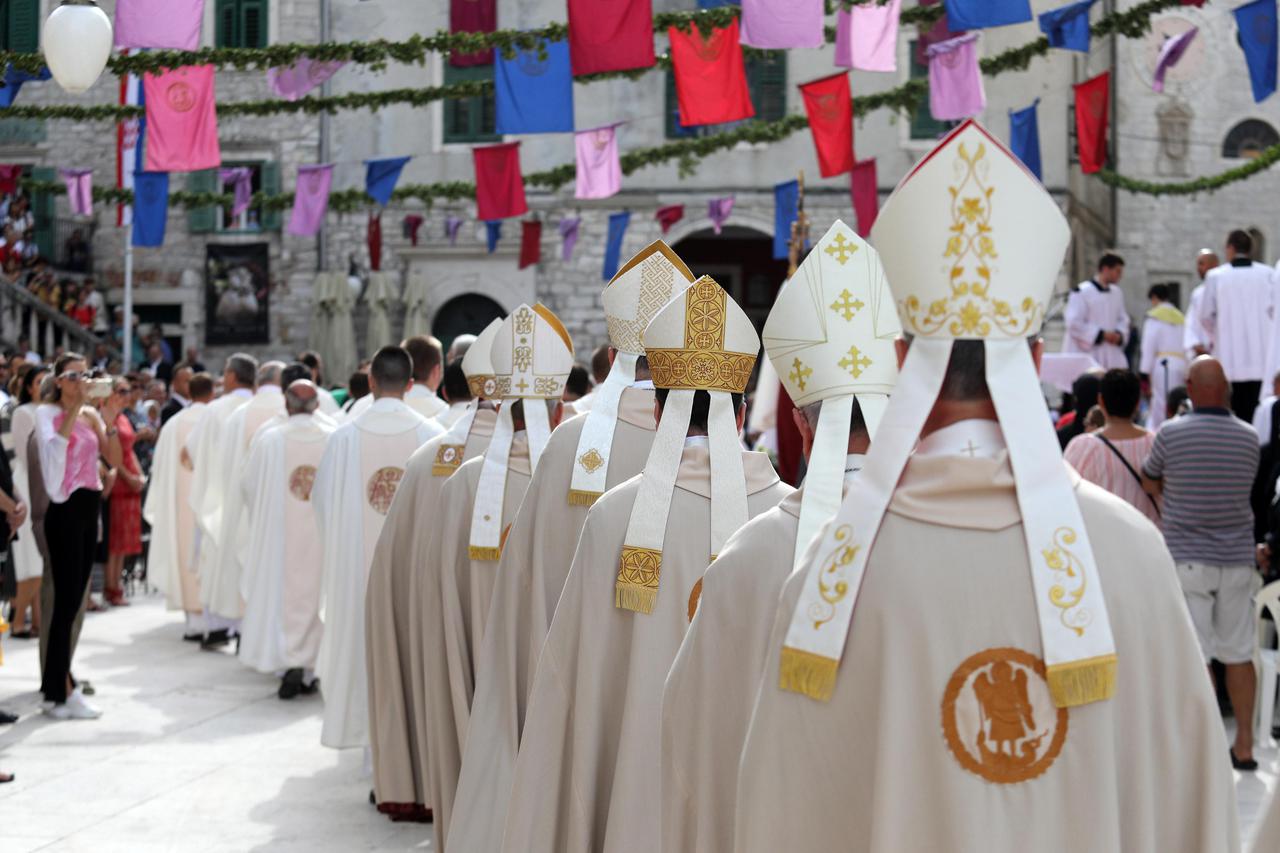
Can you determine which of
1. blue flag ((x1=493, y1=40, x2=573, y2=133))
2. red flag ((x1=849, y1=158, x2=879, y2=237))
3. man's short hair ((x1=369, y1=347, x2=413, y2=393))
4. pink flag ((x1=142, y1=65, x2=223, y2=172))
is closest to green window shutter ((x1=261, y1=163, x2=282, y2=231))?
red flag ((x1=849, y1=158, x2=879, y2=237))

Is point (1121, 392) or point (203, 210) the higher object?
point (203, 210)

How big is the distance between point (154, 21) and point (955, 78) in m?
7.10

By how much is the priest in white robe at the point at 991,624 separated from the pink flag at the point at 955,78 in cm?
1240

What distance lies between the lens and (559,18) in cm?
2830

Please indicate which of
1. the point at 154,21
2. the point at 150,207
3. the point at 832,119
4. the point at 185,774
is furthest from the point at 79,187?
the point at 185,774

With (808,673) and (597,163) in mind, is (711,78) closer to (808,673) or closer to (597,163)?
(597,163)

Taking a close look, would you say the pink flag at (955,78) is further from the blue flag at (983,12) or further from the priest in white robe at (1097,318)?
the blue flag at (983,12)

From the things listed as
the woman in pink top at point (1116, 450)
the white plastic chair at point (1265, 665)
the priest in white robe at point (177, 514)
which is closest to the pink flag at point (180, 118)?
the priest in white robe at point (177, 514)

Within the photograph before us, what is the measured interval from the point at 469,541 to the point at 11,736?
4.01 metres

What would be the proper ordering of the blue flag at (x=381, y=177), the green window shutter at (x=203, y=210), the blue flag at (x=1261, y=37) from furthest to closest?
→ the green window shutter at (x=203, y=210), the blue flag at (x=381, y=177), the blue flag at (x=1261, y=37)

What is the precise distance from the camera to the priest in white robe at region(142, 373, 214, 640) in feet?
43.8

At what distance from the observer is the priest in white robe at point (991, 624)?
2.63m

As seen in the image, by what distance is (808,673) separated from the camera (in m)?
2.77

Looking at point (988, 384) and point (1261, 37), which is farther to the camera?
point (1261, 37)
